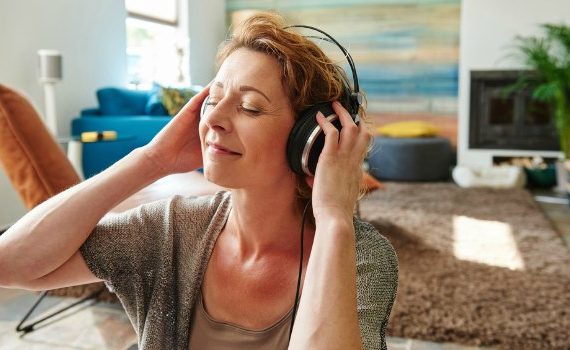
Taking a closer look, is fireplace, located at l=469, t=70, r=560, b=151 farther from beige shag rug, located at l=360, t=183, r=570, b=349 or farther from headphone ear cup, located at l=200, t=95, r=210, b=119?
headphone ear cup, located at l=200, t=95, r=210, b=119

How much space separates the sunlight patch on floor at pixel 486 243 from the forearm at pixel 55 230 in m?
2.55

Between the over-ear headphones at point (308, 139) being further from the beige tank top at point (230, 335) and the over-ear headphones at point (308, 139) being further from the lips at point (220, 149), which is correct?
the beige tank top at point (230, 335)

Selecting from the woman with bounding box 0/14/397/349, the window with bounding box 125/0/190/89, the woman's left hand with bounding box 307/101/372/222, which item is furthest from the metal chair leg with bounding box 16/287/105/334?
the window with bounding box 125/0/190/89

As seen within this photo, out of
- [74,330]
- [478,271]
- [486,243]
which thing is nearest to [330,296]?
[74,330]

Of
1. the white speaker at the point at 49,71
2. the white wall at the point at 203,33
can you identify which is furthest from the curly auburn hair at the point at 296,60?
the white wall at the point at 203,33

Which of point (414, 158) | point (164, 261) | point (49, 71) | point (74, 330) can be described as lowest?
point (74, 330)

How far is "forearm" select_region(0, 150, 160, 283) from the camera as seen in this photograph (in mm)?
909

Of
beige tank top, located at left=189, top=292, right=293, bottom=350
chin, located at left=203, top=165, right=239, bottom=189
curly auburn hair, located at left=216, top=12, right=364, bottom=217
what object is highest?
curly auburn hair, located at left=216, top=12, right=364, bottom=217

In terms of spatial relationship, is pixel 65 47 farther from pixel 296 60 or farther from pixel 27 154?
pixel 296 60

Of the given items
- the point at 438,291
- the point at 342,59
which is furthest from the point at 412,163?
the point at 342,59

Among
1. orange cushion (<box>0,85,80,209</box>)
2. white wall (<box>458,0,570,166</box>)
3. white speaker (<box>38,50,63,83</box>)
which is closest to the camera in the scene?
orange cushion (<box>0,85,80,209</box>)

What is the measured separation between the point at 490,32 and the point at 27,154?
5331 millimetres

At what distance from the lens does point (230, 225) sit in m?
0.99

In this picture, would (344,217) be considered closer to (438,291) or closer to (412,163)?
(438,291)
